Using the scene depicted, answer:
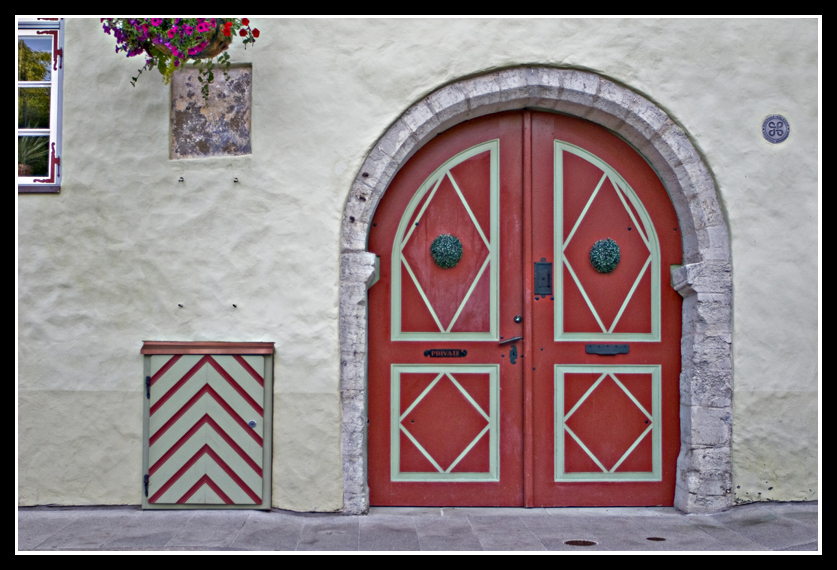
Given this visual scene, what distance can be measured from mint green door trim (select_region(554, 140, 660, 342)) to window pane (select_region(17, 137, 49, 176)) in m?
3.36

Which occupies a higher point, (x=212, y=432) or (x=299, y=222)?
(x=299, y=222)

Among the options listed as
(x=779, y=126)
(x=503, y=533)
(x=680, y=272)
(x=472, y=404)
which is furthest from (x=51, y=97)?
(x=779, y=126)

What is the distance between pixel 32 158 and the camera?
15.8ft

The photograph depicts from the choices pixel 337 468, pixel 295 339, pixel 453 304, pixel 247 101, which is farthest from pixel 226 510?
pixel 247 101

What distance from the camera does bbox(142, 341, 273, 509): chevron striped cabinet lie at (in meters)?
4.63

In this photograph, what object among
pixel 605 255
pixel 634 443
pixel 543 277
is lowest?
pixel 634 443

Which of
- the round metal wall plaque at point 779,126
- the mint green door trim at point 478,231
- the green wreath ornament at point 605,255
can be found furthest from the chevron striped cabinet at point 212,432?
the round metal wall plaque at point 779,126

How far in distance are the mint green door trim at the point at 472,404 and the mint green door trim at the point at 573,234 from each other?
590mm

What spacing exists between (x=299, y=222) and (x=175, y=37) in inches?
51.1

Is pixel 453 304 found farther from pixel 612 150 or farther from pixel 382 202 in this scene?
pixel 612 150

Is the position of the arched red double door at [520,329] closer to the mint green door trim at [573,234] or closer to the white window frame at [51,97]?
the mint green door trim at [573,234]

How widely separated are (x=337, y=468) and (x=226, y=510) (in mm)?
741

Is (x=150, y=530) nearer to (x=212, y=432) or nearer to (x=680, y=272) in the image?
(x=212, y=432)

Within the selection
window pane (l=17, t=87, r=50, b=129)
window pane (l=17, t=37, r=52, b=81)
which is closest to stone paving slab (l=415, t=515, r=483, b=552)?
window pane (l=17, t=87, r=50, b=129)
